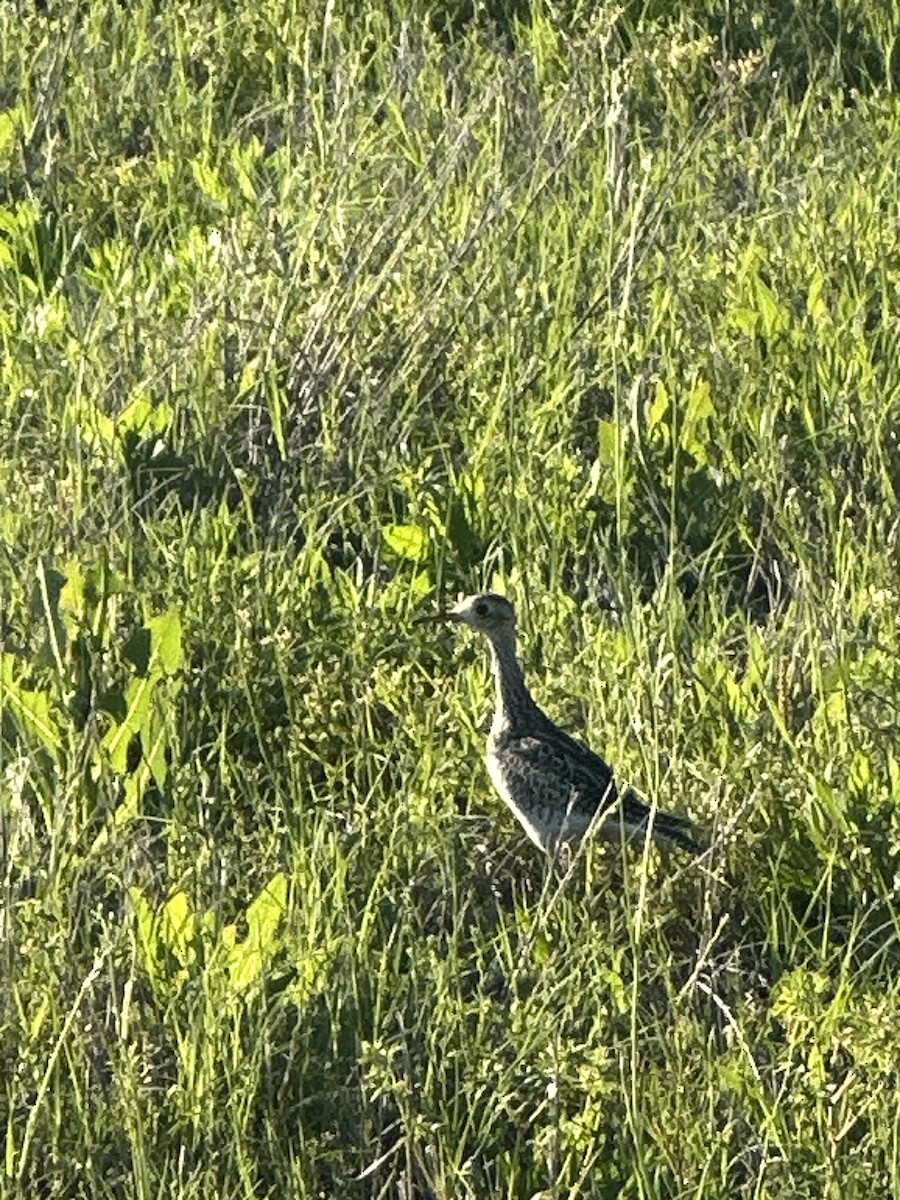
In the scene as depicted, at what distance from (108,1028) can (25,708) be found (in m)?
0.77

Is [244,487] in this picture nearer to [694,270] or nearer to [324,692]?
[324,692]

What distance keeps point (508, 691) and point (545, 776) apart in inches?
14.9

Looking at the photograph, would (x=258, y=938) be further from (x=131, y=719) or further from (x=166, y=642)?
(x=166, y=642)

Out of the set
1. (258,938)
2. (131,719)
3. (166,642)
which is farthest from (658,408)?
(258,938)

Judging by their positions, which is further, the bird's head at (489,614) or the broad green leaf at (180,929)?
the bird's head at (489,614)

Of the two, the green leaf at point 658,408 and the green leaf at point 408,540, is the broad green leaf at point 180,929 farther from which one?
the green leaf at point 658,408

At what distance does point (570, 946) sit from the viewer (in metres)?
4.24

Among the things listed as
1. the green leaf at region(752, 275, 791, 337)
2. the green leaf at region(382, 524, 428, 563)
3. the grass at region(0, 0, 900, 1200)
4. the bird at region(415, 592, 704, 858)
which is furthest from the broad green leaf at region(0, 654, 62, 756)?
the green leaf at region(752, 275, 791, 337)

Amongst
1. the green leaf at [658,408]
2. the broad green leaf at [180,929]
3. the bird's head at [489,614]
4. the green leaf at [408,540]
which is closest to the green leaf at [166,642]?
the bird's head at [489,614]

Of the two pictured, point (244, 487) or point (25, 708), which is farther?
point (244, 487)

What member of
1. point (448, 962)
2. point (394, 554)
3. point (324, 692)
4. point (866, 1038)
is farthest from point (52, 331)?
point (866, 1038)

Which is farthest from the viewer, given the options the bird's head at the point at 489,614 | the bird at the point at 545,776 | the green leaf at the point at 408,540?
the green leaf at the point at 408,540

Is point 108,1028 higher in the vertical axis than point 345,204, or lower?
lower

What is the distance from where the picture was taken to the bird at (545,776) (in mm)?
4539
